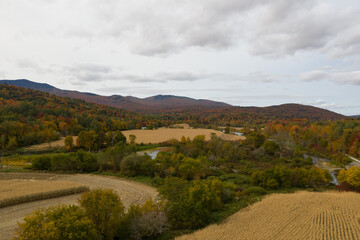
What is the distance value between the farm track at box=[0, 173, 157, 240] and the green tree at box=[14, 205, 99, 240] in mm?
1862

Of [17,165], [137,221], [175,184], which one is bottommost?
[17,165]

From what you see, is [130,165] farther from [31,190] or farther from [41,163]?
[41,163]

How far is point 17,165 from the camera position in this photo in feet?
151

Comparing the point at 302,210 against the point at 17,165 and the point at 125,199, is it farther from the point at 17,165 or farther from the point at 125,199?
the point at 17,165

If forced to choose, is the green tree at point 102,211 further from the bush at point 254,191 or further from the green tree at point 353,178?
the green tree at point 353,178

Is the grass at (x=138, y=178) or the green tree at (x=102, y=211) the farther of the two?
the grass at (x=138, y=178)

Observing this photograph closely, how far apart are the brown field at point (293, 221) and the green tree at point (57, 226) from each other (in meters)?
9.34

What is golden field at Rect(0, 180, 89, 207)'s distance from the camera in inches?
1028

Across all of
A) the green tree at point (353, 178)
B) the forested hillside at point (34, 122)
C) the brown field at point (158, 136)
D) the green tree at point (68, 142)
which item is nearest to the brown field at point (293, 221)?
the green tree at point (353, 178)

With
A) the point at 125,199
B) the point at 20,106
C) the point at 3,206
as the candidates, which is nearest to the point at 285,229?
the point at 125,199

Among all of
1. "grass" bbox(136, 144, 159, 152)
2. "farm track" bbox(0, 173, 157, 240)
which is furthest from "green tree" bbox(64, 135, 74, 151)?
"farm track" bbox(0, 173, 157, 240)

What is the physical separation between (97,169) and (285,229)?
39656 mm

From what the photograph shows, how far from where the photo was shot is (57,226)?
14.0 metres

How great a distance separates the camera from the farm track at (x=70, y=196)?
22056 millimetres
